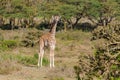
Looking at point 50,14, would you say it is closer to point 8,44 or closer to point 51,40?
point 8,44

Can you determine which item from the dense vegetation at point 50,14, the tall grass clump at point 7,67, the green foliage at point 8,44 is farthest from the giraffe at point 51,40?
the green foliage at point 8,44

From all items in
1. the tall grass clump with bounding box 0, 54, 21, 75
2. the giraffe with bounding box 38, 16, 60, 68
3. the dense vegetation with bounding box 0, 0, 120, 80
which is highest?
the giraffe with bounding box 38, 16, 60, 68

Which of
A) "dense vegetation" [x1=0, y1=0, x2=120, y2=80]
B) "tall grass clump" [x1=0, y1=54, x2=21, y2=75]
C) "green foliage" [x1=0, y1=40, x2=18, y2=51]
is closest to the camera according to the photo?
"tall grass clump" [x1=0, y1=54, x2=21, y2=75]

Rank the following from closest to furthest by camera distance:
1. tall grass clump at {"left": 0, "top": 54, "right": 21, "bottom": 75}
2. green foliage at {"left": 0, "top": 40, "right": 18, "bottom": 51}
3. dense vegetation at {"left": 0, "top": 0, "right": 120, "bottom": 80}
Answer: tall grass clump at {"left": 0, "top": 54, "right": 21, "bottom": 75}
green foliage at {"left": 0, "top": 40, "right": 18, "bottom": 51}
dense vegetation at {"left": 0, "top": 0, "right": 120, "bottom": 80}

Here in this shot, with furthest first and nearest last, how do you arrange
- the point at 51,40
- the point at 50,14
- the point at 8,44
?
the point at 50,14, the point at 8,44, the point at 51,40

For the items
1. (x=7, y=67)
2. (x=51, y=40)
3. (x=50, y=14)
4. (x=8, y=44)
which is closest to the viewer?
(x=7, y=67)

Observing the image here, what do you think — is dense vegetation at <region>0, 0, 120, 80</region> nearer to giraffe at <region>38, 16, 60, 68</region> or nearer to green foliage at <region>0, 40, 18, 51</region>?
green foliage at <region>0, 40, 18, 51</region>

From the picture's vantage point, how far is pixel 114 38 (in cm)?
518

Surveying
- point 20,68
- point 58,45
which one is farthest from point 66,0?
point 20,68

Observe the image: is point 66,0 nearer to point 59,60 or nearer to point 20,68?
point 59,60

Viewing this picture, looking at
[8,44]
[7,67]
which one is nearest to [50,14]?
[8,44]

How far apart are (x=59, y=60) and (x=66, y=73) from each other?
19.0ft

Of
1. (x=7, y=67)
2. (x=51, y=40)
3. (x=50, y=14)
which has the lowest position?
(x=50, y=14)

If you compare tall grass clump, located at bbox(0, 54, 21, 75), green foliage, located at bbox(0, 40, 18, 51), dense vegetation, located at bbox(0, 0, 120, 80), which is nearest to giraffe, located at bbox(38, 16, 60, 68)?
tall grass clump, located at bbox(0, 54, 21, 75)
